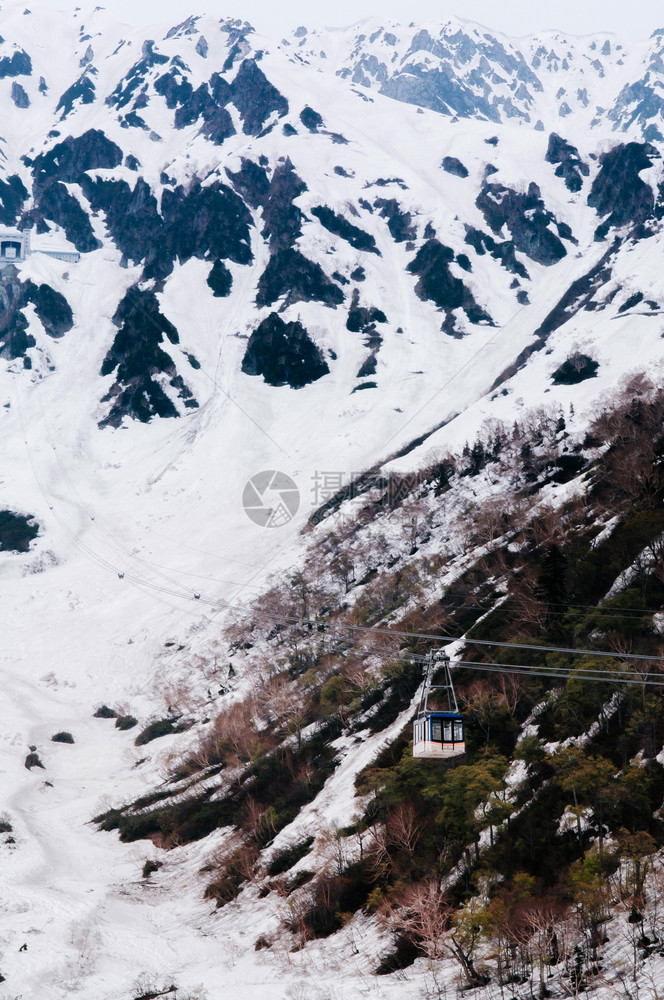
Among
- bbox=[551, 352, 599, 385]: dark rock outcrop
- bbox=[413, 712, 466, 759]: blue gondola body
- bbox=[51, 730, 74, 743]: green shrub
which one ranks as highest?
bbox=[551, 352, 599, 385]: dark rock outcrop

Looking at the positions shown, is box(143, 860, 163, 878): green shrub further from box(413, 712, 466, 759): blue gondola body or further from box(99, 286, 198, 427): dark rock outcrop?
box(99, 286, 198, 427): dark rock outcrop

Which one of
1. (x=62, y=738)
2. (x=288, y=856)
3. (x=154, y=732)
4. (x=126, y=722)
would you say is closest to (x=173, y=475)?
(x=126, y=722)

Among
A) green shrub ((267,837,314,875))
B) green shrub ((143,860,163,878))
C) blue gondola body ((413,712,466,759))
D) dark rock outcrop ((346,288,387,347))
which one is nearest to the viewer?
blue gondola body ((413,712,466,759))

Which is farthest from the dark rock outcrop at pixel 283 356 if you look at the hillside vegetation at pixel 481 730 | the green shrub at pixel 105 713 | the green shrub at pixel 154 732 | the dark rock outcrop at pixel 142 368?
the green shrub at pixel 154 732

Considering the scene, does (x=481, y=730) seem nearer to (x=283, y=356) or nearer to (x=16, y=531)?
(x=16, y=531)

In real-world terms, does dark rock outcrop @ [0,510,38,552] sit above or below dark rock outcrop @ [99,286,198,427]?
below

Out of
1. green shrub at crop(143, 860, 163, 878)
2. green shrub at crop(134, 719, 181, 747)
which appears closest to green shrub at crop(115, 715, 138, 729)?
green shrub at crop(134, 719, 181, 747)

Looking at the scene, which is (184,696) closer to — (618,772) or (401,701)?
(401,701)
